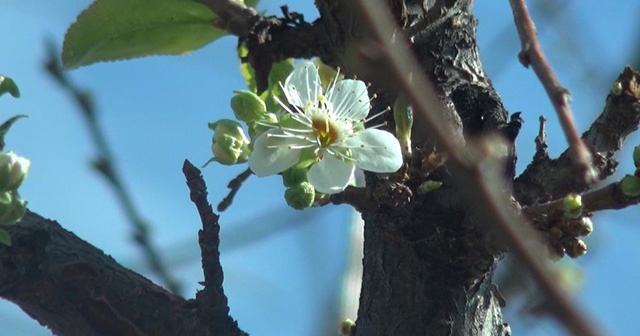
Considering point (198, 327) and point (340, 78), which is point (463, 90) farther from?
point (198, 327)

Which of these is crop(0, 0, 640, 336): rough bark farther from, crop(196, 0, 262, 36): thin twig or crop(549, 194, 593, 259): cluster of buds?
crop(196, 0, 262, 36): thin twig

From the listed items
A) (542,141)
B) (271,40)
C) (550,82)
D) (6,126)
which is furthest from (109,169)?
(550,82)

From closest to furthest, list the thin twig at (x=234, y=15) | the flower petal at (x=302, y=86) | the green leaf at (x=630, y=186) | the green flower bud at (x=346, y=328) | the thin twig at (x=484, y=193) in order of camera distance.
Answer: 1. the thin twig at (x=484, y=193)
2. the green leaf at (x=630, y=186)
3. the flower petal at (x=302, y=86)
4. the green flower bud at (x=346, y=328)
5. the thin twig at (x=234, y=15)

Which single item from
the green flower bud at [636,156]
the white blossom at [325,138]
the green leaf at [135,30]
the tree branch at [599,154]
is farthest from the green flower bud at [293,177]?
the green leaf at [135,30]

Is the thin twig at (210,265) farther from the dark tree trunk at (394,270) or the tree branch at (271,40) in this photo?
the tree branch at (271,40)

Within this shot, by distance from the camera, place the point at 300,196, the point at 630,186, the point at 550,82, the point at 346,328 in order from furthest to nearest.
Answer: the point at 346,328, the point at 300,196, the point at 630,186, the point at 550,82

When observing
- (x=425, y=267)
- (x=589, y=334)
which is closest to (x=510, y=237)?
(x=589, y=334)

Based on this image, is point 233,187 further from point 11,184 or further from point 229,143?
point 11,184
